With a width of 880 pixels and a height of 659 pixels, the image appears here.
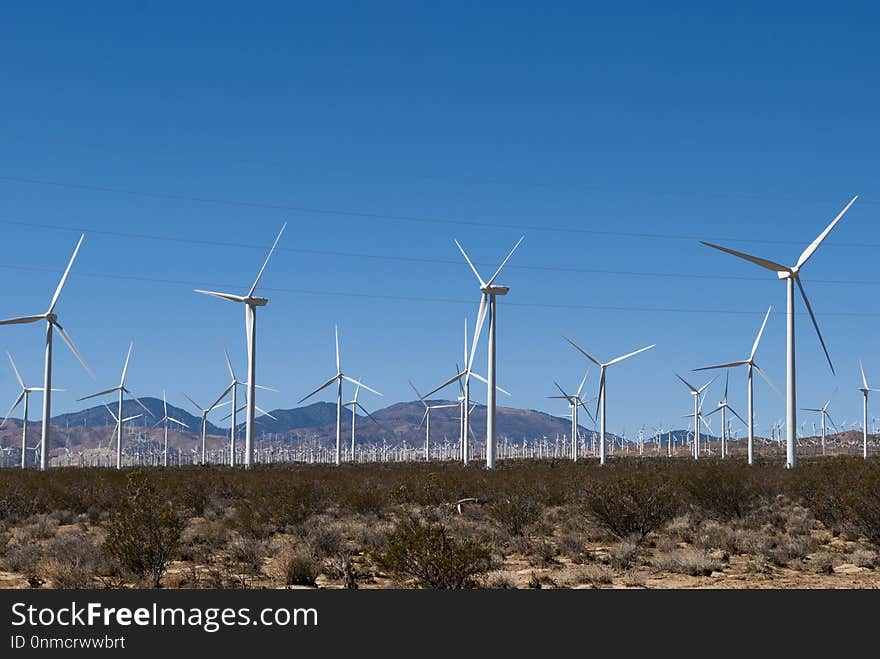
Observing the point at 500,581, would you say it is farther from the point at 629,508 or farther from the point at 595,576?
Result: the point at 629,508

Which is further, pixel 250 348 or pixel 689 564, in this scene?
pixel 250 348

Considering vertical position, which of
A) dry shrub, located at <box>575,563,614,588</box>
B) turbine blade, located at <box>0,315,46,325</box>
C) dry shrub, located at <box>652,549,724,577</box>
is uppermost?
turbine blade, located at <box>0,315,46,325</box>

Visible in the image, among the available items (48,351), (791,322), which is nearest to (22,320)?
(48,351)

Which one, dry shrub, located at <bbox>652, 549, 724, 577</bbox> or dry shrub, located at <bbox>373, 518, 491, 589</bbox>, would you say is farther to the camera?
dry shrub, located at <bbox>652, 549, 724, 577</bbox>

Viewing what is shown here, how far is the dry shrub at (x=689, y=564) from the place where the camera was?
21.2m

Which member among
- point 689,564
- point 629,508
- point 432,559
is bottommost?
point 689,564

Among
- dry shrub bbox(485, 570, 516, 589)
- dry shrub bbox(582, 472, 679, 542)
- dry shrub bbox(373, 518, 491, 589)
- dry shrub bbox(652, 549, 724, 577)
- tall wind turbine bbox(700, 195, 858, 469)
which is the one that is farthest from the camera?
tall wind turbine bbox(700, 195, 858, 469)

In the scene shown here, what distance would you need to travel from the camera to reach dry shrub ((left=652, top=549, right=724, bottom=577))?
2120 centimetres

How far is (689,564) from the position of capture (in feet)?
70.0

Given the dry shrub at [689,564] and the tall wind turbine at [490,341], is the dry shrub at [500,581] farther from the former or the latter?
the tall wind turbine at [490,341]

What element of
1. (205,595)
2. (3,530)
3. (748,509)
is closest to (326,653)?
(205,595)

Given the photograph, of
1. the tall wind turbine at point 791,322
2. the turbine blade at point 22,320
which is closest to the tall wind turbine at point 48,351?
the turbine blade at point 22,320

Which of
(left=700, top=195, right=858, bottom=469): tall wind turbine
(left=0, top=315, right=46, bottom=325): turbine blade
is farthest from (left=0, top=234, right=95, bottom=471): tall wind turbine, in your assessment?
(left=700, top=195, right=858, bottom=469): tall wind turbine

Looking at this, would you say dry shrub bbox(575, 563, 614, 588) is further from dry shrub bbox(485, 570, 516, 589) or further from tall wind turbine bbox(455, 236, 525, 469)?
tall wind turbine bbox(455, 236, 525, 469)
